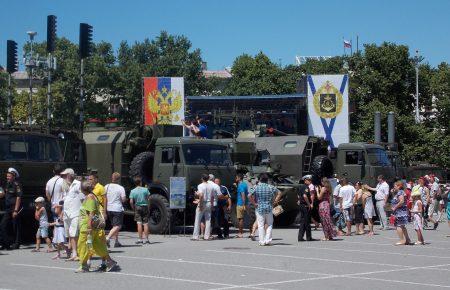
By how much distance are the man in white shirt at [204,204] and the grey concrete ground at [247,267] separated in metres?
0.78

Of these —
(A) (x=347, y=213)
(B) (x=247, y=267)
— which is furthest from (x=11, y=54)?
(B) (x=247, y=267)

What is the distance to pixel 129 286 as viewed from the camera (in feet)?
40.2

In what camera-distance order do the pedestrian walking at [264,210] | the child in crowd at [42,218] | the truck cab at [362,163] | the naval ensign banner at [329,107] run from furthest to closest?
the naval ensign banner at [329,107]
the truck cab at [362,163]
the pedestrian walking at [264,210]
the child in crowd at [42,218]

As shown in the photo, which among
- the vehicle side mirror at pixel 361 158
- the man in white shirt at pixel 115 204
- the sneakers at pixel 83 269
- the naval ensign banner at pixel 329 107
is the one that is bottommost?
the sneakers at pixel 83 269

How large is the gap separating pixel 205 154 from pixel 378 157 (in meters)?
9.35

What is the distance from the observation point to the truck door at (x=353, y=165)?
98.9 ft

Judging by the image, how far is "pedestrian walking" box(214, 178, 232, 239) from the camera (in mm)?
22328

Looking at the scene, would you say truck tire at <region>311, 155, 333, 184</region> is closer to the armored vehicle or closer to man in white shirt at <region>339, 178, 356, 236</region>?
man in white shirt at <region>339, 178, 356, 236</region>

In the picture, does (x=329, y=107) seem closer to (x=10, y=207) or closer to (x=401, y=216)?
(x=401, y=216)

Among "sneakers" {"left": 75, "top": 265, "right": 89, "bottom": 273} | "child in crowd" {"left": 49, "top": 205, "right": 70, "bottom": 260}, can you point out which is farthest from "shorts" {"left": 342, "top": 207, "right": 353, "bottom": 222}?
"sneakers" {"left": 75, "top": 265, "right": 89, "bottom": 273}

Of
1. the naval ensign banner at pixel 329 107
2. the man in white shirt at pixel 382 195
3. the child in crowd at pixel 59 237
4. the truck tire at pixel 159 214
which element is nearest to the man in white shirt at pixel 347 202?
the man in white shirt at pixel 382 195

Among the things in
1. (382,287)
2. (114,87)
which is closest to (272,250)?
(382,287)

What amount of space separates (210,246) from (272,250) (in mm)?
1847

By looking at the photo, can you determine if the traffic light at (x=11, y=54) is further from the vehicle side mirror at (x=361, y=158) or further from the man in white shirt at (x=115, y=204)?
the man in white shirt at (x=115, y=204)
